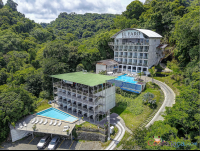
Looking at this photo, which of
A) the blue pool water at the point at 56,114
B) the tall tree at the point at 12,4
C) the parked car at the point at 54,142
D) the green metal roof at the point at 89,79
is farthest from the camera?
the tall tree at the point at 12,4

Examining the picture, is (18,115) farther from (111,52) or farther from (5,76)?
(111,52)

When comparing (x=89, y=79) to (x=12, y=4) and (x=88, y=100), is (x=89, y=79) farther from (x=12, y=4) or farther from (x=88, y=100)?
(x=12, y=4)

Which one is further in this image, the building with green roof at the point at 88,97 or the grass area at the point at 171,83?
the grass area at the point at 171,83

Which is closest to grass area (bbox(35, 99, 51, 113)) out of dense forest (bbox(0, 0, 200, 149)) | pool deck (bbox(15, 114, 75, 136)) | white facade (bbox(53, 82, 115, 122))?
dense forest (bbox(0, 0, 200, 149))

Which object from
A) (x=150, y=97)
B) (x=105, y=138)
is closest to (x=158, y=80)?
(x=150, y=97)

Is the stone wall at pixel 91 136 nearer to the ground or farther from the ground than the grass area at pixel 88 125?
nearer to the ground

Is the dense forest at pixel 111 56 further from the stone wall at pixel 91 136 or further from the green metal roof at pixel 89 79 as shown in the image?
the green metal roof at pixel 89 79

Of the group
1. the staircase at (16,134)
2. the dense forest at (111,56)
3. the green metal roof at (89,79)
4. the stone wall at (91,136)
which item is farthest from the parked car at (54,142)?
the green metal roof at (89,79)

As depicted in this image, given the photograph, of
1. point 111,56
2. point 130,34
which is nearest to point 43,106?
point 111,56
